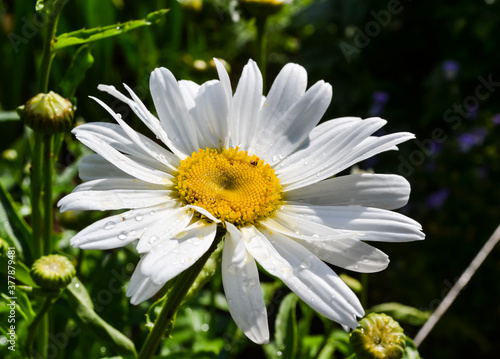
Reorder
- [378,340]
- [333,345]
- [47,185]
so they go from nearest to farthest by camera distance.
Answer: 1. [378,340]
2. [47,185]
3. [333,345]

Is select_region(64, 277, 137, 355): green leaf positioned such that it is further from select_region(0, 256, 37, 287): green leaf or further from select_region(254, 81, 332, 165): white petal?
select_region(254, 81, 332, 165): white petal

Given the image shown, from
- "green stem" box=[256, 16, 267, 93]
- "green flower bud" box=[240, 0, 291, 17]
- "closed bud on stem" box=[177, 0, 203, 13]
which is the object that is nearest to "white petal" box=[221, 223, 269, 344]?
"green stem" box=[256, 16, 267, 93]

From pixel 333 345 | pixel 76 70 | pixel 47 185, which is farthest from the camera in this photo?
pixel 333 345

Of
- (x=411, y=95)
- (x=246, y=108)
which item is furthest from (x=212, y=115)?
(x=411, y=95)

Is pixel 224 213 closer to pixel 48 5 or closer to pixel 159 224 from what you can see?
pixel 159 224

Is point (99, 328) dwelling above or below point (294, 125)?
below

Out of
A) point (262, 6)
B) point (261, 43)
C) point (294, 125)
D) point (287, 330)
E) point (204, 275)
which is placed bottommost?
point (287, 330)

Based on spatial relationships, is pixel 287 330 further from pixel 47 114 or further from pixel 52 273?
pixel 47 114

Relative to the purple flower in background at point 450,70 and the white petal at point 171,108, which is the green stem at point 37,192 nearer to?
the white petal at point 171,108
